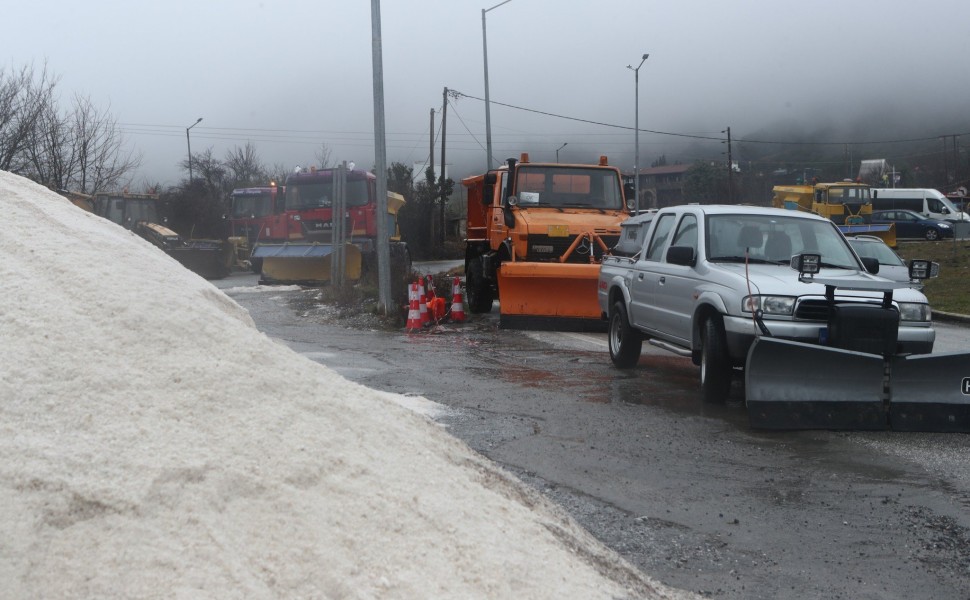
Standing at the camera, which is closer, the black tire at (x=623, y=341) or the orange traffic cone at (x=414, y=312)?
the black tire at (x=623, y=341)

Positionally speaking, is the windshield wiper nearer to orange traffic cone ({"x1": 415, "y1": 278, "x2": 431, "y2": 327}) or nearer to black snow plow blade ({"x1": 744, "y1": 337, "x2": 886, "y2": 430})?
black snow plow blade ({"x1": 744, "y1": 337, "x2": 886, "y2": 430})

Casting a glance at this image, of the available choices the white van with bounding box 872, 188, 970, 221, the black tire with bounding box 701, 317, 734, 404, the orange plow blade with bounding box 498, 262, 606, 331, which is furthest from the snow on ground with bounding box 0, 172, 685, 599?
the white van with bounding box 872, 188, 970, 221

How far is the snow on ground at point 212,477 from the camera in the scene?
3.13 metres

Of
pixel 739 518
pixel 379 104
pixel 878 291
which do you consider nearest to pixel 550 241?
pixel 379 104

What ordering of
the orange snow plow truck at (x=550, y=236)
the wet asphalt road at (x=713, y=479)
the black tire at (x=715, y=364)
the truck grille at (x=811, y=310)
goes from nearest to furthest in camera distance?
the wet asphalt road at (x=713, y=479)
the truck grille at (x=811, y=310)
the black tire at (x=715, y=364)
the orange snow plow truck at (x=550, y=236)

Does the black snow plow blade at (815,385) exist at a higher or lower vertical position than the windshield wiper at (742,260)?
lower

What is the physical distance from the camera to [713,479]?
636 centimetres

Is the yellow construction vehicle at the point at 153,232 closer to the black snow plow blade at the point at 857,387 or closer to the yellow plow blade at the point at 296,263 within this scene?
the yellow plow blade at the point at 296,263

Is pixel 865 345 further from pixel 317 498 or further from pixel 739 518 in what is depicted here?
pixel 317 498

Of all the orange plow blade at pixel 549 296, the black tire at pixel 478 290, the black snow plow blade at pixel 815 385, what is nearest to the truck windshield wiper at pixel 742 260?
the black snow plow blade at pixel 815 385

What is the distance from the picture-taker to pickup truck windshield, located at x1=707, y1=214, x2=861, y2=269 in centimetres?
943

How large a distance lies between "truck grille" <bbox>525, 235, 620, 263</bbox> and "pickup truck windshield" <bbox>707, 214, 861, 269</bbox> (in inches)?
227

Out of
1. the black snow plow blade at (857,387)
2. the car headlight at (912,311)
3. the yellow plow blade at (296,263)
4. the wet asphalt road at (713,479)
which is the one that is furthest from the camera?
the yellow plow blade at (296,263)

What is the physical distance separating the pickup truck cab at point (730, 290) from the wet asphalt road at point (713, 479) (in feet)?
1.76
